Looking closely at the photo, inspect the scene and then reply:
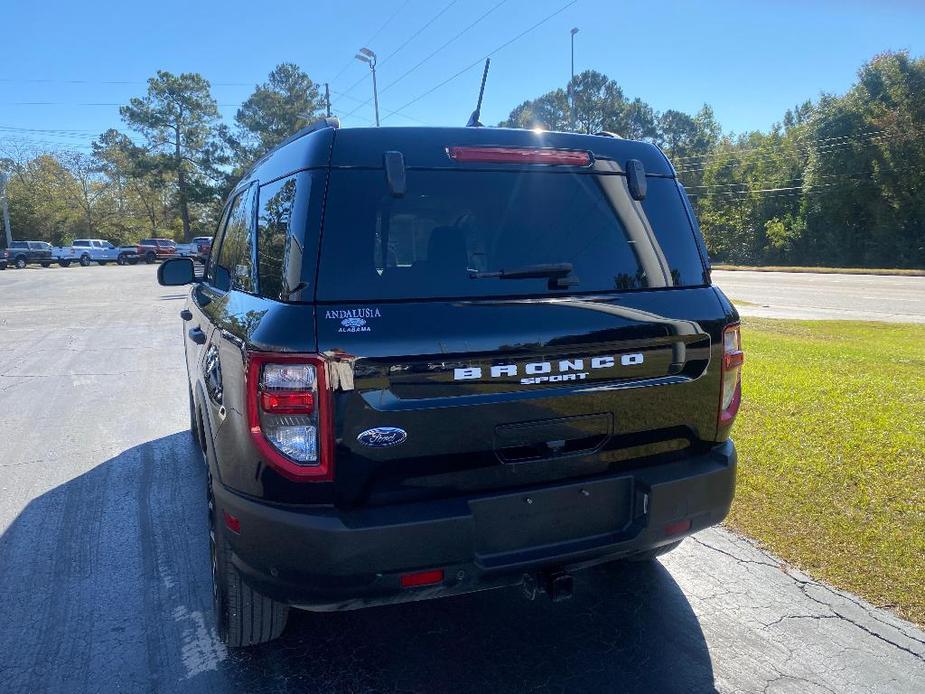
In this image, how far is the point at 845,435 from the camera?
5230 mm

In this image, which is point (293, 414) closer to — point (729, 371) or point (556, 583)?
point (556, 583)

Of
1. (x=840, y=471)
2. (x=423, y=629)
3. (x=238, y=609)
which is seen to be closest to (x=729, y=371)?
(x=423, y=629)

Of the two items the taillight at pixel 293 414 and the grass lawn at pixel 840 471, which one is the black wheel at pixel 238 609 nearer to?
the taillight at pixel 293 414

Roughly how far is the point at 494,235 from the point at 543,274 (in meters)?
0.25

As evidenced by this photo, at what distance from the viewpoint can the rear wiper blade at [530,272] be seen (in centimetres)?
240

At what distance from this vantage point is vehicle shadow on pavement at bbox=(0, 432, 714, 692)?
2590 millimetres

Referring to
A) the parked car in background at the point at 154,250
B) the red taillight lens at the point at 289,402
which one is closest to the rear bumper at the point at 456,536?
the red taillight lens at the point at 289,402

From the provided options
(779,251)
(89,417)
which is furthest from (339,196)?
(779,251)

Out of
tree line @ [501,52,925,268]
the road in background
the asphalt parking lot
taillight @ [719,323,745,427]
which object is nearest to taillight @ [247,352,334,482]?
the asphalt parking lot

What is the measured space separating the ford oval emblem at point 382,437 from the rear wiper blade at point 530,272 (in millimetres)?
642

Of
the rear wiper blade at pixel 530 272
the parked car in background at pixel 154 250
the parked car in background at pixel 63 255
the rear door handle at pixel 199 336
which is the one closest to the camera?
the rear wiper blade at pixel 530 272

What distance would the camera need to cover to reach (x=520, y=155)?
2553 millimetres

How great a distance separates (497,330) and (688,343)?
34.0 inches

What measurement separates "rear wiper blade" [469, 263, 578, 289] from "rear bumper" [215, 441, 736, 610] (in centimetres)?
76
